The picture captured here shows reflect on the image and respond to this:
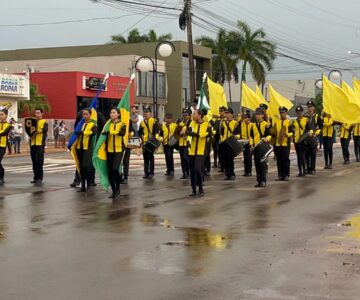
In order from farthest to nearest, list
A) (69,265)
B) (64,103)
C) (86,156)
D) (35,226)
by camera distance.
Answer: (64,103) < (86,156) < (35,226) < (69,265)

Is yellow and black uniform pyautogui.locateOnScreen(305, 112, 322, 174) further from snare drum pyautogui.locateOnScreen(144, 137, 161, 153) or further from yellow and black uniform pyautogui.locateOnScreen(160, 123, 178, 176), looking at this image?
snare drum pyautogui.locateOnScreen(144, 137, 161, 153)

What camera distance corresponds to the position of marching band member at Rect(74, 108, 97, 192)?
45.3 ft

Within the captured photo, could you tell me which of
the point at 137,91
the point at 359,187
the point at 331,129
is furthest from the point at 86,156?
the point at 137,91

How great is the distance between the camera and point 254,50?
59.8 metres

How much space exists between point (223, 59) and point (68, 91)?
18593 mm

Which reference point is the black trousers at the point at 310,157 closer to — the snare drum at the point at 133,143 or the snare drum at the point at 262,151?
the snare drum at the point at 262,151

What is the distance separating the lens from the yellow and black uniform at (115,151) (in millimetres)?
12586

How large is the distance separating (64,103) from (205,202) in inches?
1536

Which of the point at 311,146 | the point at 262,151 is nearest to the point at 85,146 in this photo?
the point at 262,151

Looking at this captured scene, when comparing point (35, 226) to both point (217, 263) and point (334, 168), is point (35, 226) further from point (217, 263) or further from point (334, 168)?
point (334, 168)

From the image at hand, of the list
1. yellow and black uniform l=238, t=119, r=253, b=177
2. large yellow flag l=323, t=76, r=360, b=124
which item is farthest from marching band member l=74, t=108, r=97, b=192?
large yellow flag l=323, t=76, r=360, b=124

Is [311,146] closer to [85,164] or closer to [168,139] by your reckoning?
[168,139]

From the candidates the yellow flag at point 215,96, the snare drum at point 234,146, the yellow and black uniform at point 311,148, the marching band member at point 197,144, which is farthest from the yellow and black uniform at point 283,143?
the yellow flag at point 215,96

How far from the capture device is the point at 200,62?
63344 mm
